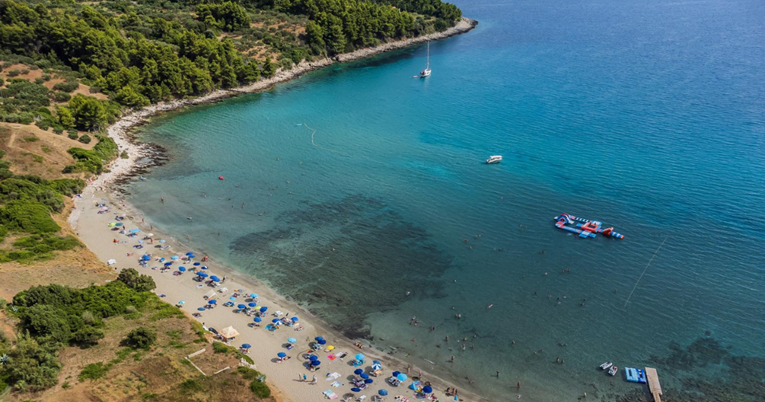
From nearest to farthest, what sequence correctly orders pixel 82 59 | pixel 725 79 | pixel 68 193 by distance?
pixel 68 193 < pixel 82 59 < pixel 725 79

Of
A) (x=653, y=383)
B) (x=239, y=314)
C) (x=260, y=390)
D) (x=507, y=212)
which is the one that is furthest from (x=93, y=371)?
(x=507, y=212)

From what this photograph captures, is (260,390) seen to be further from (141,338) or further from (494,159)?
(494,159)

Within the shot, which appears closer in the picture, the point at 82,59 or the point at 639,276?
the point at 639,276

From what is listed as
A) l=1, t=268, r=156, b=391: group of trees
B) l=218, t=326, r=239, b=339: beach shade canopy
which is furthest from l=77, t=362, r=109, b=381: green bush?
l=218, t=326, r=239, b=339: beach shade canopy

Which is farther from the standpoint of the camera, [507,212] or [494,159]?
[494,159]

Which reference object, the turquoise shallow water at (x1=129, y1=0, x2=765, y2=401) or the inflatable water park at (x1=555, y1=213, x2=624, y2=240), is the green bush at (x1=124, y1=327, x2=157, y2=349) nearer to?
the turquoise shallow water at (x1=129, y1=0, x2=765, y2=401)

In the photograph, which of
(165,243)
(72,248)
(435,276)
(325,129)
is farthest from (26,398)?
(325,129)

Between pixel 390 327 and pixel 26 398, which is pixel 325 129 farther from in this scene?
pixel 26 398
